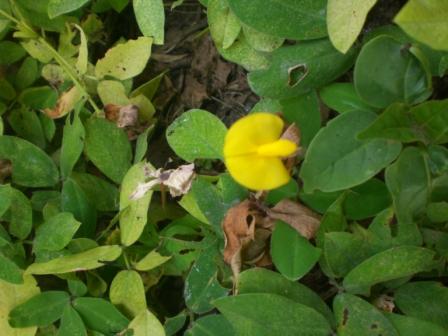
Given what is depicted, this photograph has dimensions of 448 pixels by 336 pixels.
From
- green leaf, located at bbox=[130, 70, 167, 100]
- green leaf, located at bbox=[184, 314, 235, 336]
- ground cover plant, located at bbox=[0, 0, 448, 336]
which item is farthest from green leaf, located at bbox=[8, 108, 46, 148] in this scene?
green leaf, located at bbox=[184, 314, 235, 336]

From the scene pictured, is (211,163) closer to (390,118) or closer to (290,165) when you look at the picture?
(290,165)

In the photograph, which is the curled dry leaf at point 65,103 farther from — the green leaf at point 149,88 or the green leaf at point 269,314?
the green leaf at point 269,314

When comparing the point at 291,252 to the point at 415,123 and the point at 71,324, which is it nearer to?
the point at 415,123

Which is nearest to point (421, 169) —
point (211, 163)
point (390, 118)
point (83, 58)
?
point (390, 118)

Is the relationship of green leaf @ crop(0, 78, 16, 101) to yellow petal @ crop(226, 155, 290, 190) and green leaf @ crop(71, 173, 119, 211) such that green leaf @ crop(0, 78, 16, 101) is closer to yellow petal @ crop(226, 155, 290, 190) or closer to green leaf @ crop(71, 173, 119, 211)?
green leaf @ crop(71, 173, 119, 211)

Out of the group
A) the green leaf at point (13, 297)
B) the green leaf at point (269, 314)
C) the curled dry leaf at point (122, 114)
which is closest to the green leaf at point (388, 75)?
the green leaf at point (269, 314)

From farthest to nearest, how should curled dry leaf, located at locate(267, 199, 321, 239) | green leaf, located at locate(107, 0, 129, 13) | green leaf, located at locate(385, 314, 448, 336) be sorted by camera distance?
green leaf, located at locate(107, 0, 129, 13) → curled dry leaf, located at locate(267, 199, 321, 239) → green leaf, located at locate(385, 314, 448, 336)
